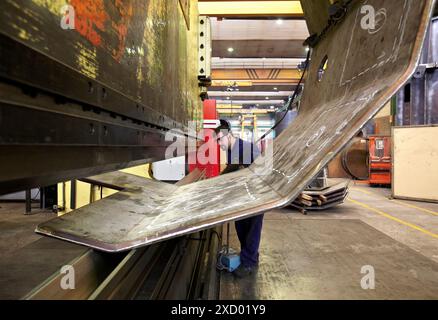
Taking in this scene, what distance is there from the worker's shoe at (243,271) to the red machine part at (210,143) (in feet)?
7.79

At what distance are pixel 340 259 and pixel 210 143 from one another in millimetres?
2740

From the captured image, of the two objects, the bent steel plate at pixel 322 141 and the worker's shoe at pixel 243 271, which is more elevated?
the bent steel plate at pixel 322 141

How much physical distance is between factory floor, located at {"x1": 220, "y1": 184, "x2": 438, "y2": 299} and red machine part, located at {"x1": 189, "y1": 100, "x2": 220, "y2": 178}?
1.48m

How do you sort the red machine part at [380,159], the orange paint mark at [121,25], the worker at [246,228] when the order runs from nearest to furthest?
the orange paint mark at [121,25], the worker at [246,228], the red machine part at [380,159]

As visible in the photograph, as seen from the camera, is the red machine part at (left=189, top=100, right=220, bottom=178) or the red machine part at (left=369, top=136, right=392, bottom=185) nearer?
the red machine part at (left=189, top=100, right=220, bottom=178)

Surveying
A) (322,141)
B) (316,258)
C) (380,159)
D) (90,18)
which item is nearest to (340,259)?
(316,258)

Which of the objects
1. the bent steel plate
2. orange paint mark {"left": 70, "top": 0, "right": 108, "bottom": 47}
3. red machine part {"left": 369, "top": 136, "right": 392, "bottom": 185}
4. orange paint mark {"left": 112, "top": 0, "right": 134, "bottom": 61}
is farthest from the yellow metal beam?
red machine part {"left": 369, "top": 136, "right": 392, "bottom": 185}

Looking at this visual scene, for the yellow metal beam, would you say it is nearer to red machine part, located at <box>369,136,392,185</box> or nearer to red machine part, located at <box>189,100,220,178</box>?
red machine part, located at <box>189,100,220,178</box>

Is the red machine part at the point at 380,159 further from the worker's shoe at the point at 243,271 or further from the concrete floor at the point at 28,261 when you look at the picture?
the concrete floor at the point at 28,261

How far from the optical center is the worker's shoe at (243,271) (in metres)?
2.32

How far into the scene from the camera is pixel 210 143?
15.6 feet

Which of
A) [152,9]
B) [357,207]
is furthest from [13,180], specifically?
[357,207]

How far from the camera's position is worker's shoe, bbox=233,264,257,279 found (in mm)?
2316

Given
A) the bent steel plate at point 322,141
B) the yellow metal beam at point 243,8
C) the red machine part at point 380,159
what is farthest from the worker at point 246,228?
the red machine part at point 380,159
